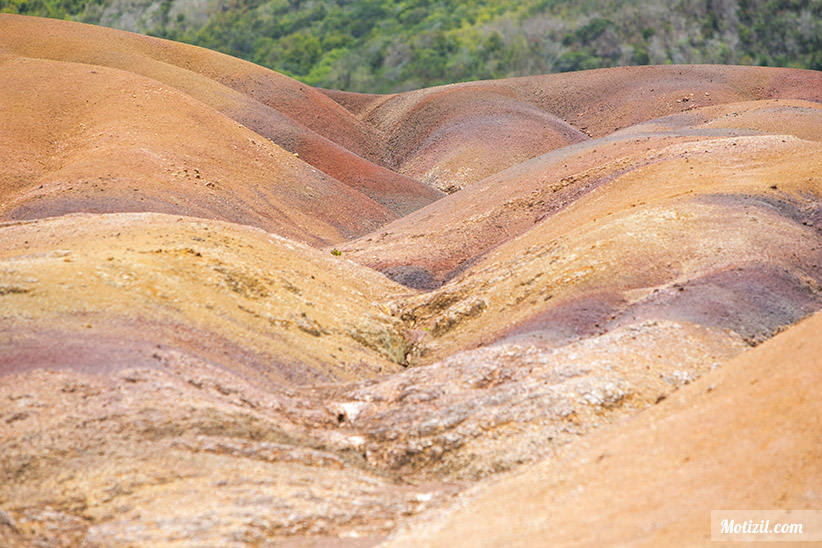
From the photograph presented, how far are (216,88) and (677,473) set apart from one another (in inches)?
1685

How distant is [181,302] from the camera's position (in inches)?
712

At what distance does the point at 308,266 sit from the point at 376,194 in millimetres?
22044

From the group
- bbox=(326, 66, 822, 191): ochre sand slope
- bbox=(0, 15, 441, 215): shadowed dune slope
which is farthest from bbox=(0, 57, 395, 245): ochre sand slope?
bbox=(326, 66, 822, 191): ochre sand slope

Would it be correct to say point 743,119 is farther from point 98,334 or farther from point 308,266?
point 98,334

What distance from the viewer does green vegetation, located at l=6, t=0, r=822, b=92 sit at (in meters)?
86.8

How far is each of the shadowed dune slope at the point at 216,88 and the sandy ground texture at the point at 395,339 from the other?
24.8ft

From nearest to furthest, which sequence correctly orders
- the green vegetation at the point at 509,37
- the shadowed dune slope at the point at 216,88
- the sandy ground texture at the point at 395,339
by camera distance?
1. the sandy ground texture at the point at 395,339
2. the shadowed dune slope at the point at 216,88
3. the green vegetation at the point at 509,37

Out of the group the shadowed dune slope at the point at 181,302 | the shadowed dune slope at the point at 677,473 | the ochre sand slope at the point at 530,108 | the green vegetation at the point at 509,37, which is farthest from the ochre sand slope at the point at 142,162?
the green vegetation at the point at 509,37

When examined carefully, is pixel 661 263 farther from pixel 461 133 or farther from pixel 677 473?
pixel 461 133

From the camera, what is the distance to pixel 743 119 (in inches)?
1459

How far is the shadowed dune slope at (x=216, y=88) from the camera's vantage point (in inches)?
1810

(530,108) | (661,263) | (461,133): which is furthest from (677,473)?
(530,108)

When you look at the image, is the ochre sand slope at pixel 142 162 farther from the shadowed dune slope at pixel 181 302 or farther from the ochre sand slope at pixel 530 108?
the ochre sand slope at pixel 530 108

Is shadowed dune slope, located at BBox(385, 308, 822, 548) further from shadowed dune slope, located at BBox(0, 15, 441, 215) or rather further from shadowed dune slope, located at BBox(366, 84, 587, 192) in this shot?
shadowed dune slope, located at BBox(366, 84, 587, 192)
